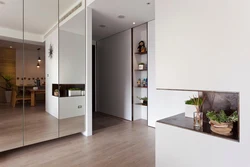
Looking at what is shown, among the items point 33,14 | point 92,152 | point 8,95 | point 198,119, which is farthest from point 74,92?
point 198,119

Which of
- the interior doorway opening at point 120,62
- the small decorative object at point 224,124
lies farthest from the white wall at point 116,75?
the small decorative object at point 224,124

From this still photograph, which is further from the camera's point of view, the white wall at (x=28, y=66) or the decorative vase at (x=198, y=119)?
the white wall at (x=28, y=66)

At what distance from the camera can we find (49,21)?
2857 millimetres

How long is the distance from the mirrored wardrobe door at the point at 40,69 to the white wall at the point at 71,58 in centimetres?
12

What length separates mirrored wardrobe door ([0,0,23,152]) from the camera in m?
2.40

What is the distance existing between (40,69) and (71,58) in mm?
640

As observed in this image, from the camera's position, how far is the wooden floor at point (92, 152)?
2.16 metres

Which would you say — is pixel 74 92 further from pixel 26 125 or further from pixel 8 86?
pixel 8 86

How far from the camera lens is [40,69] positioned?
2.79 meters

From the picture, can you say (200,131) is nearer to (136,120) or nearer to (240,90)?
(240,90)

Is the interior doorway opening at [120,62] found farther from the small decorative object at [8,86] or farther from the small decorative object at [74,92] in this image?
the small decorative object at [8,86]

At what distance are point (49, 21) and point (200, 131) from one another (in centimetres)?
313

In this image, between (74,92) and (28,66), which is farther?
(74,92)

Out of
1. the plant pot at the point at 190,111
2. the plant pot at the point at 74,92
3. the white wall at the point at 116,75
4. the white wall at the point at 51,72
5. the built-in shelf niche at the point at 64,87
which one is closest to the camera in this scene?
the plant pot at the point at 190,111
